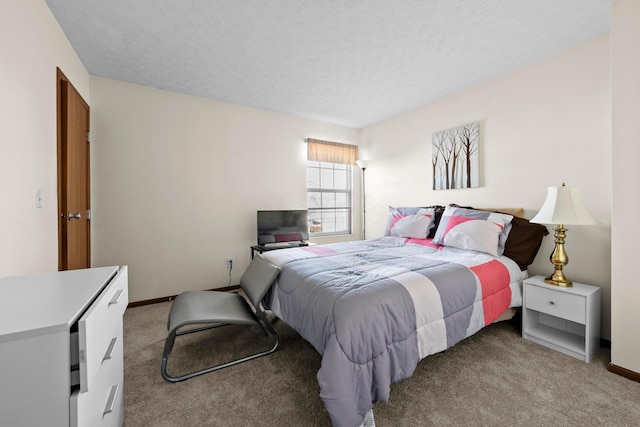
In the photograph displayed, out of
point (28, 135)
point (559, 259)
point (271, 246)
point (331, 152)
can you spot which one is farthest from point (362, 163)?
point (28, 135)

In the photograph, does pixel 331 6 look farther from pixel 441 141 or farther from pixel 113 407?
pixel 113 407

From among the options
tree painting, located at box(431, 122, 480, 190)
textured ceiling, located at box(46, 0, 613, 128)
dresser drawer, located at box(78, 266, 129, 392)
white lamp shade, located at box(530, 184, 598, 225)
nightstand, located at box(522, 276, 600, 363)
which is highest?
textured ceiling, located at box(46, 0, 613, 128)

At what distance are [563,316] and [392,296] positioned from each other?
1.56m

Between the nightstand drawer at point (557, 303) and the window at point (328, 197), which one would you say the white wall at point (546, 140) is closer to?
the nightstand drawer at point (557, 303)

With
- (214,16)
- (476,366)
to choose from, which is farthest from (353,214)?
(214,16)

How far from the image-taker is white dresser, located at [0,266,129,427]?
2.16 ft

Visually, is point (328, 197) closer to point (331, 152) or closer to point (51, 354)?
point (331, 152)

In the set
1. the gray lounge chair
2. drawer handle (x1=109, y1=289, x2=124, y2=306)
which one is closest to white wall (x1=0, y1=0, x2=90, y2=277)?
drawer handle (x1=109, y1=289, x2=124, y2=306)

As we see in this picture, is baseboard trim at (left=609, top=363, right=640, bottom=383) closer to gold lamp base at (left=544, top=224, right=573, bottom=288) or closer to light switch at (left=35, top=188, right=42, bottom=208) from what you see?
gold lamp base at (left=544, top=224, right=573, bottom=288)

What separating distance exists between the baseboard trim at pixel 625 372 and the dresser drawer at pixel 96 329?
2.93 metres

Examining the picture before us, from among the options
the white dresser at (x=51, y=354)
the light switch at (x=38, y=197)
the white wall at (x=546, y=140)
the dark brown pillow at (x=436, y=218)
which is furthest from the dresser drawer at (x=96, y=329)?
the white wall at (x=546, y=140)

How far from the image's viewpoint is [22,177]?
157 centimetres

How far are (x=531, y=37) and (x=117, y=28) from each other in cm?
340

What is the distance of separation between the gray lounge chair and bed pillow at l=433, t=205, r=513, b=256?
182cm
